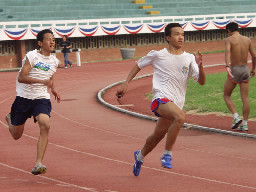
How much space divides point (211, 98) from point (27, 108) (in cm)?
1074

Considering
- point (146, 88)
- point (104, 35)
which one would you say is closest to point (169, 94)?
point (146, 88)

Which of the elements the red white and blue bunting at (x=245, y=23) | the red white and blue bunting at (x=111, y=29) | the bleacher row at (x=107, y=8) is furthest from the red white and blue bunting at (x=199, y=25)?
the red white and blue bunting at (x=111, y=29)

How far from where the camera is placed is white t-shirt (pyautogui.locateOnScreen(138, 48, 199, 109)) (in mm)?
8469

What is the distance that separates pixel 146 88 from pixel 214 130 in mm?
11039

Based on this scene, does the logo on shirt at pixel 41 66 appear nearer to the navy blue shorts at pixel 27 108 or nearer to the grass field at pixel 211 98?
the navy blue shorts at pixel 27 108

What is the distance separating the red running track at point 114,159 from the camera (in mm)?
8289

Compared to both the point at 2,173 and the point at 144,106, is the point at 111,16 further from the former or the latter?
the point at 2,173

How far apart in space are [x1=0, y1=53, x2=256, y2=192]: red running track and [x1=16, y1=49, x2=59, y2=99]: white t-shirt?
115cm

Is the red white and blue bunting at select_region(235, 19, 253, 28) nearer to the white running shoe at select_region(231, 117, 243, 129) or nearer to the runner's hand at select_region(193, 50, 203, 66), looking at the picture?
the white running shoe at select_region(231, 117, 243, 129)

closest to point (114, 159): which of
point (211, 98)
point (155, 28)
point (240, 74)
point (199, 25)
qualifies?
point (240, 74)

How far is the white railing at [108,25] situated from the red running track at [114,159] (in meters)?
22.4

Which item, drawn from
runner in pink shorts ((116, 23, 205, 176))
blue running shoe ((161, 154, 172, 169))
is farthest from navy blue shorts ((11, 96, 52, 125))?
blue running shoe ((161, 154, 172, 169))

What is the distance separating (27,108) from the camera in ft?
29.8

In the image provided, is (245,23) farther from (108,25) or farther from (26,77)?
(26,77)
